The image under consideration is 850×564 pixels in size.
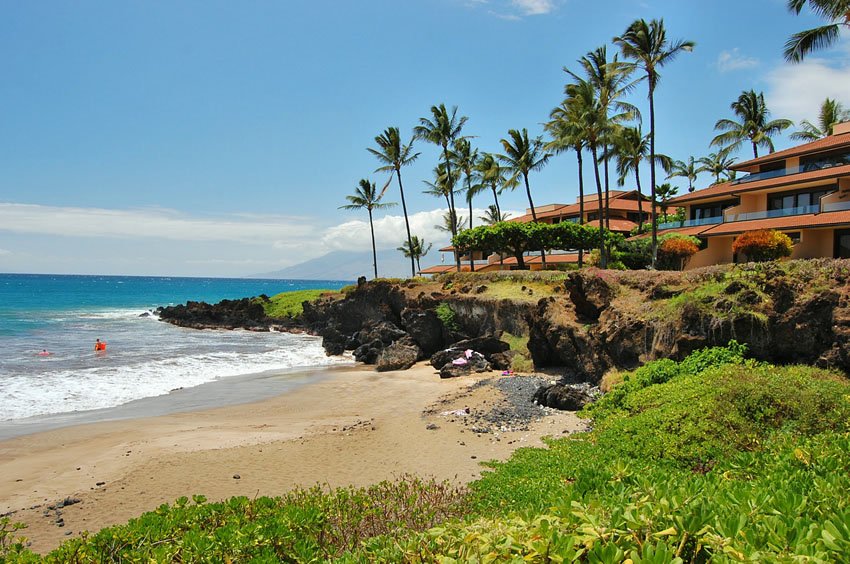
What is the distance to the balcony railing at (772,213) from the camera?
33062 millimetres

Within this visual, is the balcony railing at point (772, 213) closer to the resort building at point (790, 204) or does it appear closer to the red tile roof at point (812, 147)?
the resort building at point (790, 204)

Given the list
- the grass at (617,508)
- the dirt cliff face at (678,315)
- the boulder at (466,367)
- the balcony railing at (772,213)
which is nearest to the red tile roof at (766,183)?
the balcony railing at (772,213)

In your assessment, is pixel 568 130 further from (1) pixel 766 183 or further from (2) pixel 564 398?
(2) pixel 564 398

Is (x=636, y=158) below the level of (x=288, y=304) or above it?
above

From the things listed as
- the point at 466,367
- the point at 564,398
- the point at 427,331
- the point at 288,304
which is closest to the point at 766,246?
the point at 466,367

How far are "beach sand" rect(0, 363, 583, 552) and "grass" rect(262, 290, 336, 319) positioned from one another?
136 feet

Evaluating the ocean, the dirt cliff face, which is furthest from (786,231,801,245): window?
the ocean

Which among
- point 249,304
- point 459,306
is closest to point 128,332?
point 249,304

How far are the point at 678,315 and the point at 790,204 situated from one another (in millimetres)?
27433

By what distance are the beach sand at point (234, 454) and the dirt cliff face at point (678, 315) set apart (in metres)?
3.82

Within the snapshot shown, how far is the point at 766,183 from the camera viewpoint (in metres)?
36.5

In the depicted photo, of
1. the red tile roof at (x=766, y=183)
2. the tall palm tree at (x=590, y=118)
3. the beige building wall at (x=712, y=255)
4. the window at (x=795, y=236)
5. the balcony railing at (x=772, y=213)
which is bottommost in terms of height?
the beige building wall at (x=712, y=255)

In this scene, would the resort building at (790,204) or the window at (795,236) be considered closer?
the resort building at (790,204)

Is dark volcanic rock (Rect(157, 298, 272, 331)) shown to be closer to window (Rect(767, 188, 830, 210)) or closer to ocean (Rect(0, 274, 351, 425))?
ocean (Rect(0, 274, 351, 425))
